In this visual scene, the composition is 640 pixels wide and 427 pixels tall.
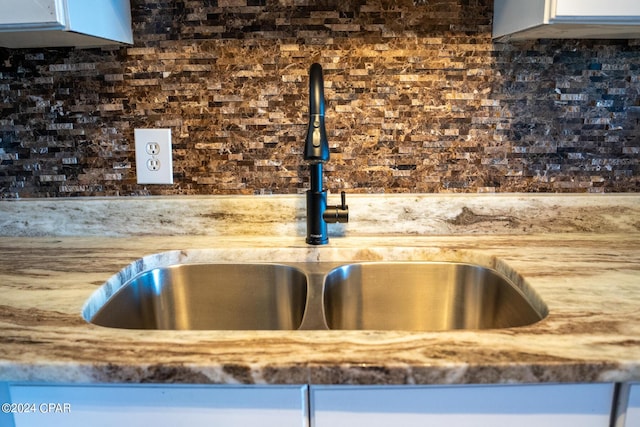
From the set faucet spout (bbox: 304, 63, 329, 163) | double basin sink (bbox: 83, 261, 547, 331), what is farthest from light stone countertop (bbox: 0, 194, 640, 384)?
faucet spout (bbox: 304, 63, 329, 163)

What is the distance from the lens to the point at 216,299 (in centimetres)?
105

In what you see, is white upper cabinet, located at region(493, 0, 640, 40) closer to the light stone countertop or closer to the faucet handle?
the light stone countertop

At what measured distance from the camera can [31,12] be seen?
0.83m

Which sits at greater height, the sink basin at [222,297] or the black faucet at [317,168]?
the black faucet at [317,168]

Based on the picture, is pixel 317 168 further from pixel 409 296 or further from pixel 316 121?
pixel 409 296

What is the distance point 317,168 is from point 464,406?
0.58 m

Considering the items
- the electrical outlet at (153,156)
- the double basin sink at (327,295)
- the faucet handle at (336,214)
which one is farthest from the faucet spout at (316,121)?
the electrical outlet at (153,156)

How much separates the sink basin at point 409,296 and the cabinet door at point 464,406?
14.5 inches

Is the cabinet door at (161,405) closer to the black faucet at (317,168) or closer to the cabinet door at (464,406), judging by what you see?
the cabinet door at (464,406)

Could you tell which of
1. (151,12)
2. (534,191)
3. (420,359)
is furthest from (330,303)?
(151,12)

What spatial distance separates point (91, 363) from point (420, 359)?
0.41 metres

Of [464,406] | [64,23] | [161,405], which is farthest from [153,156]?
[464,406]

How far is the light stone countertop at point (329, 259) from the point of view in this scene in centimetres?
57

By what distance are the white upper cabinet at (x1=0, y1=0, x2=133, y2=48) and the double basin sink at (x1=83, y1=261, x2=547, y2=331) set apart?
51 centimetres
